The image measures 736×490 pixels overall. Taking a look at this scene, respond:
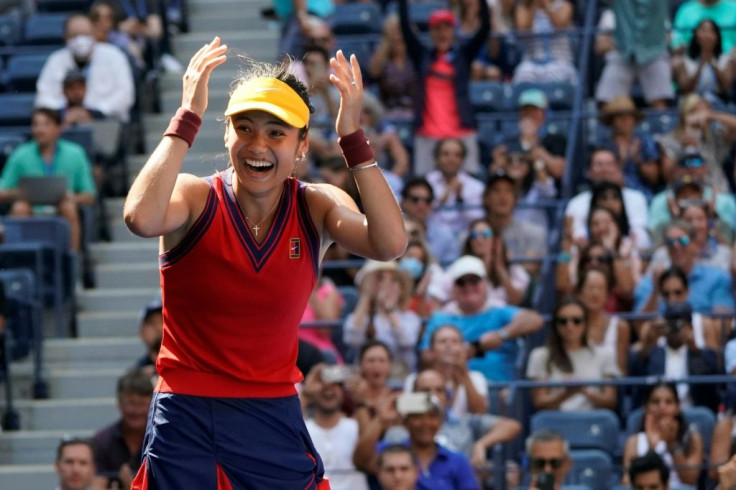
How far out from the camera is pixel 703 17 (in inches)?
514

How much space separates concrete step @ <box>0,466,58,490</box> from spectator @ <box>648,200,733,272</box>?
4053 millimetres

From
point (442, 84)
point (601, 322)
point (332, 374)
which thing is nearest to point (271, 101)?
point (332, 374)

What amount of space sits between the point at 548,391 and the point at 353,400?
45.4 inches

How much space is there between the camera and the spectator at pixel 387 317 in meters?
9.91

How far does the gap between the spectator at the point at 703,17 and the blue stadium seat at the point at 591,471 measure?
5.07m

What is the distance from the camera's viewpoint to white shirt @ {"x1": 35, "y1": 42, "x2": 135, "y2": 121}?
41.4 feet

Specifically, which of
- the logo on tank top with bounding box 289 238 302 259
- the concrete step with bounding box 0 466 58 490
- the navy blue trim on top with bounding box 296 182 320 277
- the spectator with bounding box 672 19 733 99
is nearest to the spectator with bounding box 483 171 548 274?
the spectator with bounding box 672 19 733 99

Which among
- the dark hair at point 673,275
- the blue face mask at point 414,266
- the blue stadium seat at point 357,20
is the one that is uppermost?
the blue stadium seat at point 357,20

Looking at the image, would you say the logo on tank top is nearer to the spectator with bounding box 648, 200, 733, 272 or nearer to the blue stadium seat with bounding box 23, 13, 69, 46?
the spectator with bounding box 648, 200, 733, 272

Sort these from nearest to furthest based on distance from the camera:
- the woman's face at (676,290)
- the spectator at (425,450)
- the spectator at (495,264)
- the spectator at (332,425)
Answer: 1. the spectator at (425,450)
2. the spectator at (332,425)
3. the woman's face at (676,290)
4. the spectator at (495,264)

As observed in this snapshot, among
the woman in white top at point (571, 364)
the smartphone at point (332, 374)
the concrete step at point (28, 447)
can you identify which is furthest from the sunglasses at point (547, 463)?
the concrete step at point (28, 447)

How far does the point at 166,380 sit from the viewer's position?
4.91m

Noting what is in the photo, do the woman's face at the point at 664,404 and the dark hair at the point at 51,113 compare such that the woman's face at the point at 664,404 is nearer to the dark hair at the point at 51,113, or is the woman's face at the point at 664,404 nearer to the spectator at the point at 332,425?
the spectator at the point at 332,425

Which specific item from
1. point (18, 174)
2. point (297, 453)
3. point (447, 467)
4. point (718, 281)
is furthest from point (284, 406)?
point (18, 174)
